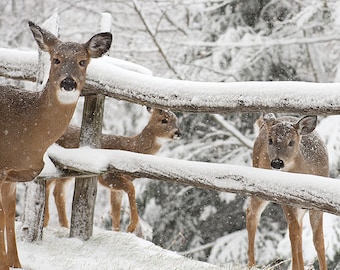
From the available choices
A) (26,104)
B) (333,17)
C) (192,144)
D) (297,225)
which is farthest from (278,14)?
(26,104)

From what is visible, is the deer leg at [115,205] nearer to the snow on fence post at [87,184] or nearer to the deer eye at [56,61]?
the snow on fence post at [87,184]

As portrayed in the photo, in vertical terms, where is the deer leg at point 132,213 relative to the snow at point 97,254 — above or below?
above

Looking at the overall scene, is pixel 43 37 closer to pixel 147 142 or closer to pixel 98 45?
pixel 98 45

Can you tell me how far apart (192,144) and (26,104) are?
26.9 ft

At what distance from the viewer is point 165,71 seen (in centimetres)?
1345

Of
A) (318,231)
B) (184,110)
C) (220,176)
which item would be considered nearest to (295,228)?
(318,231)

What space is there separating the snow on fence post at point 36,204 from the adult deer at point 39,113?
0.80 meters

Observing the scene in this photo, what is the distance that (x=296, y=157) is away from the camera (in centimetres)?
532

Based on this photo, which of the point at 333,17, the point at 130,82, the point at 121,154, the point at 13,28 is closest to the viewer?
the point at 130,82

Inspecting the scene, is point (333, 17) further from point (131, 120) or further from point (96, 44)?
point (96, 44)

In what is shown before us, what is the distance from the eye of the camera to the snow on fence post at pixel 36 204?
5.14 m

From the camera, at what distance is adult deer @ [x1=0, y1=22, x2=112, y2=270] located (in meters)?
4.13

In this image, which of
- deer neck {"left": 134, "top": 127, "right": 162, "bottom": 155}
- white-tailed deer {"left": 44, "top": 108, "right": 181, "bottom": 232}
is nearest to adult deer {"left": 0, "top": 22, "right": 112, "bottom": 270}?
white-tailed deer {"left": 44, "top": 108, "right": 181, "bottom": 232}

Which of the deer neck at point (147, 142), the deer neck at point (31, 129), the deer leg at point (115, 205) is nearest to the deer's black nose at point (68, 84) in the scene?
the deer neck at point (31, 129)
